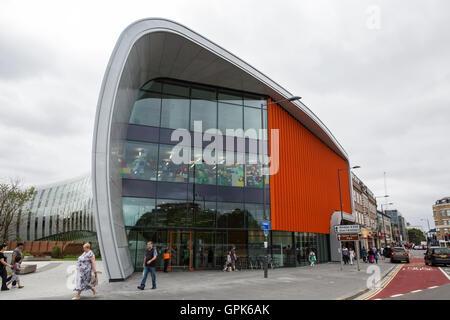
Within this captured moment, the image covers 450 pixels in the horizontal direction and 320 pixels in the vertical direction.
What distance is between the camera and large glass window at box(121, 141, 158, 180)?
18156 mm

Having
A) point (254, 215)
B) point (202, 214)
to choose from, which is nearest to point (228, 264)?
point (202, 214)

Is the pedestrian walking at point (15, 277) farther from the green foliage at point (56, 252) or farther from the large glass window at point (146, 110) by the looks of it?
the green foliage at point (56, 252)

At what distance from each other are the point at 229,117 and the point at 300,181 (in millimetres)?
9115

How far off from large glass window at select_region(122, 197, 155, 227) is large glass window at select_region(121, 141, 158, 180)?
4.64 ft

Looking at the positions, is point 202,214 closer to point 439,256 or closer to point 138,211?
point 138,211

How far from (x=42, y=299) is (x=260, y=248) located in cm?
1493

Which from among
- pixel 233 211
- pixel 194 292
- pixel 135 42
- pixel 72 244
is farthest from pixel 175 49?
pixel 72 244

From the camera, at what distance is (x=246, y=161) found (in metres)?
22.2

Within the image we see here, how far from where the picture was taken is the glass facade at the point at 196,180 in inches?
723

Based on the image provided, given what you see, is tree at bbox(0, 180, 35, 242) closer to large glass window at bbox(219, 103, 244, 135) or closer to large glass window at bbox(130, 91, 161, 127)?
large glass window at bbox(130, 91, 161, 127)

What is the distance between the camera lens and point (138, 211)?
18.0m

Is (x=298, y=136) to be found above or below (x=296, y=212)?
above

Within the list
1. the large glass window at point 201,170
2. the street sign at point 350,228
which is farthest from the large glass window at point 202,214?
the street sign at point 350,228
